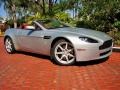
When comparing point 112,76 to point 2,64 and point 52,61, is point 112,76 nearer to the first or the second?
point 52,61

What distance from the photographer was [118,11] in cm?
1367

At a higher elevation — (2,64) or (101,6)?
(101,6)

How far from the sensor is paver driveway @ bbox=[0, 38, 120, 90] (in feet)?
20.5

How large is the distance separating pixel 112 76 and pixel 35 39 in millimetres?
3042

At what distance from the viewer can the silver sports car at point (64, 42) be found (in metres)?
7.76

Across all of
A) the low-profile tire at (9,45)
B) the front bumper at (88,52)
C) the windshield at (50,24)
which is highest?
the windshield at (50,24)

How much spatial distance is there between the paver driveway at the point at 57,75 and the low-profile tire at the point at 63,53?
0.17 metres

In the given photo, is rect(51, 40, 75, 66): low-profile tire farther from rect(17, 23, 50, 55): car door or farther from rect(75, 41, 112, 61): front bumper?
rect(17, 23, 50, 55): car door

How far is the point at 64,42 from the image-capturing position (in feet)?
26.5

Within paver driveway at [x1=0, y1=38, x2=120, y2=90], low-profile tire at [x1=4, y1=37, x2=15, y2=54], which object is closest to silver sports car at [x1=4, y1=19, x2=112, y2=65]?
paver driveway at [x1=0, y1=38, x2=120, y2=90]

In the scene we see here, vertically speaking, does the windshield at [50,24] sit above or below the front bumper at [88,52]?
above

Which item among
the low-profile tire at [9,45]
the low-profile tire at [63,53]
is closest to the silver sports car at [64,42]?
the low-profile tire at [63,53]

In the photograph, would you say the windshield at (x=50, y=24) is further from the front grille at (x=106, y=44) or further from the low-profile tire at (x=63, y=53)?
the front grille at (x=106, y=44)

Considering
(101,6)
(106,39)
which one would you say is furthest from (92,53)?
(101,6)
